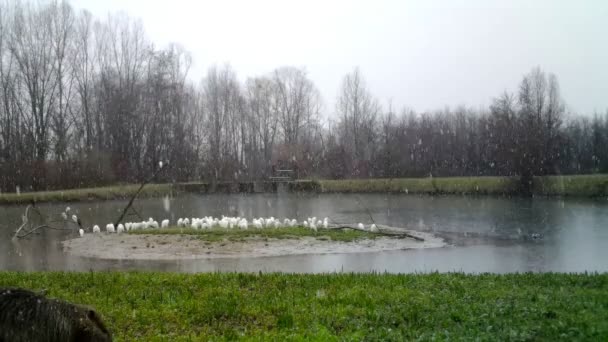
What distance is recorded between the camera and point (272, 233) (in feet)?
59.9

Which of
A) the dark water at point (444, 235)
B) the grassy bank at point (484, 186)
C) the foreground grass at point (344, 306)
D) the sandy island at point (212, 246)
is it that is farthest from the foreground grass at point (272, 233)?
the grassy bank at point (484, 186)

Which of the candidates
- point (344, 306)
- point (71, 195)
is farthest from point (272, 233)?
point (71, 195)

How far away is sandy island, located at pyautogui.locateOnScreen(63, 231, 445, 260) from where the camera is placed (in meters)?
15.8

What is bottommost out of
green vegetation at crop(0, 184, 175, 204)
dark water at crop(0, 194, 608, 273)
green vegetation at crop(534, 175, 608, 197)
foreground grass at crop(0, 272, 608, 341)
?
dark water at crop(0, 194, 608, 273)

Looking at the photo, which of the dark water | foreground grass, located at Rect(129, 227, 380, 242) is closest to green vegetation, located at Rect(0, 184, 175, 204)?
the dark water

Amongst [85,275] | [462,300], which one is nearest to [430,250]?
[462,300]

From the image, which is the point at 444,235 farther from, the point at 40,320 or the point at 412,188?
the point at 412,188

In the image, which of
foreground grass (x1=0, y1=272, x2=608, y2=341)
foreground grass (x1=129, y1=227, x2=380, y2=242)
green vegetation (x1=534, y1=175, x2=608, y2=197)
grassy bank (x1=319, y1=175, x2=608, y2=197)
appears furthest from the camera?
grassy bank (x1=319, y1=175, x2=608, y2=197)

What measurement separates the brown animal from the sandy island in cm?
1096

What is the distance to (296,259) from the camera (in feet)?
48.1

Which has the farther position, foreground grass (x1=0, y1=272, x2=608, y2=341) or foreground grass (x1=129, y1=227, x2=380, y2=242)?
foreground grass (x1=129, y1=227, x2=380, y2=242)

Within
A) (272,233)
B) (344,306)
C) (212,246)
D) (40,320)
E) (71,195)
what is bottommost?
(212,246)

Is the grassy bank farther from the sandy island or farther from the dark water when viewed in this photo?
the sandy island

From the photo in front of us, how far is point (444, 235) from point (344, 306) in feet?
45.2
